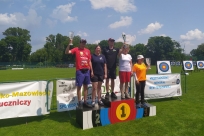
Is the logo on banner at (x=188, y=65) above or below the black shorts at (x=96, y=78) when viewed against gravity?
above

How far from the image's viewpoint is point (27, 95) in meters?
6.00

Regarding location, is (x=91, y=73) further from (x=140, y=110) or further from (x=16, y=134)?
(x=16, y=134)

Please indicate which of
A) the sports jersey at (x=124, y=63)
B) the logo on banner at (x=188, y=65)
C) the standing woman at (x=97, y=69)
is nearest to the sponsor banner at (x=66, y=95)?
the standing woman at (x=97, y=69)

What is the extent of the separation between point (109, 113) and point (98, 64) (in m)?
1.49

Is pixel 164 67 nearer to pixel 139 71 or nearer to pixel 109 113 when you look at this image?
pixel 139 71

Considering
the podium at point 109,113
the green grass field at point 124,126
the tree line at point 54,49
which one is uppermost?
the tree line at point 54,49

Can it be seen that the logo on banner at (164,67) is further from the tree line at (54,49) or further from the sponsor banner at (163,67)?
the tree line at (54,49)

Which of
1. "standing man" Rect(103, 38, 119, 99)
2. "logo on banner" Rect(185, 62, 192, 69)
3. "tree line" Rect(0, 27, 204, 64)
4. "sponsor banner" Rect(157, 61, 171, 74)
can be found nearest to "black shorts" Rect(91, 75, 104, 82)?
"standing man" Rect(103, 38, 119, 99)

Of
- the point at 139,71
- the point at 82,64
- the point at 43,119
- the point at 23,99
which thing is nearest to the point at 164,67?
the point at 139,71

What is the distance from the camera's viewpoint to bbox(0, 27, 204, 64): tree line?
276 feet

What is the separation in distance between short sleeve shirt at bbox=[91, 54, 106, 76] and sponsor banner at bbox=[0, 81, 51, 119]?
1683mm

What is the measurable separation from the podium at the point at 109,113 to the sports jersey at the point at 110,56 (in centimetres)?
116

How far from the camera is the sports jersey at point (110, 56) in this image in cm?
637

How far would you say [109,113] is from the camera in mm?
5781
